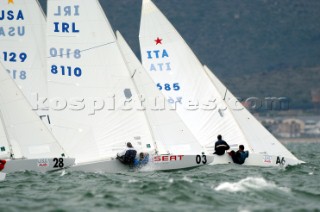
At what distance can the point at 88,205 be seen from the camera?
72.4 ft

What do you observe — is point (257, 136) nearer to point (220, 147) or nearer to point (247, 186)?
point (220, 147)

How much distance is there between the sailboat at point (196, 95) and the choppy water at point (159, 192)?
17.7 ft

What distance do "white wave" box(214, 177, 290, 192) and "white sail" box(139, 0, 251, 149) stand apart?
9805 millimetres

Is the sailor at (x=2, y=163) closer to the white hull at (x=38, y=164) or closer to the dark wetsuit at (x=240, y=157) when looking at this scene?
the white hull at (x=38, y=164)

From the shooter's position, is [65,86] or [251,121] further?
[251,121]

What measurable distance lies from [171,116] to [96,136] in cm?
242

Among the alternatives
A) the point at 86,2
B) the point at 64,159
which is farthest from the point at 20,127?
the point at 86,2

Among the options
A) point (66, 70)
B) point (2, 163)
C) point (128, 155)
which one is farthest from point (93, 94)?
point (2, 163)

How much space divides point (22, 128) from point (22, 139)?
0.34 meters

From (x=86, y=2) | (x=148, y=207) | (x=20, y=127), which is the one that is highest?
(x=86, y=2)

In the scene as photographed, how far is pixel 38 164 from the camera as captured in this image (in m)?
30.3

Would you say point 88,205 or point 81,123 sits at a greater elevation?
point 81,123

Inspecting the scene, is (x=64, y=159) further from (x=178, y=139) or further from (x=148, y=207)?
(x=148, y=207)

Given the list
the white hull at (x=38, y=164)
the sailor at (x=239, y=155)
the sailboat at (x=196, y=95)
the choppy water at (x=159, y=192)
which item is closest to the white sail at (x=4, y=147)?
the white hull at (x=38, y=164)
